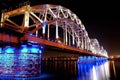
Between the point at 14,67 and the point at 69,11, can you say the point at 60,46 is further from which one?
the point at 69,11

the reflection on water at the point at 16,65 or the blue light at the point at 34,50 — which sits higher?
the blue light at the point at 34,50

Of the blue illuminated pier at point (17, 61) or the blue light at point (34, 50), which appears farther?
the blue light at point (34, 50)

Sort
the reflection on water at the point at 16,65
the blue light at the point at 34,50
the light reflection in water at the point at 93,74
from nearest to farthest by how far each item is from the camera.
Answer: the reflection on water at the point at 16,65 < the blue light at the point at 34,50 < the light reflection in water at the point at 93,74

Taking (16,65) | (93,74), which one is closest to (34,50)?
(16,65)

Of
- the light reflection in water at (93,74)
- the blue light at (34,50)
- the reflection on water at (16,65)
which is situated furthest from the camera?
the light reflection in water at (93,74)

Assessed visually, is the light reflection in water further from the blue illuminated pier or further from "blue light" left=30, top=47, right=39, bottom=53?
the blue illuminated pier

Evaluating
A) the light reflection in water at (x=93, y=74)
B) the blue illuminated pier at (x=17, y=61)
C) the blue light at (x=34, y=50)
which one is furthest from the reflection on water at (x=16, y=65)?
the light reflection in water at (x=93, y=74)

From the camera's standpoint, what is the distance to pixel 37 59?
26.0 meters

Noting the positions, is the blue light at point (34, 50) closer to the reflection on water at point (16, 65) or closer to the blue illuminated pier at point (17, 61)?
the blue illuminated pier at point (17, 61)

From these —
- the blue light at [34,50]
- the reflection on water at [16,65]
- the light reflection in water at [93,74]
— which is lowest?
the light reflection in water at [93,74]

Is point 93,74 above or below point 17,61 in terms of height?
below

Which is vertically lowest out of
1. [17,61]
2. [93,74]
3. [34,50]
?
[93,74]

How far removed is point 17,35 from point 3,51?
683cm

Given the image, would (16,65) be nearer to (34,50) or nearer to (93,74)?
(34,50)
